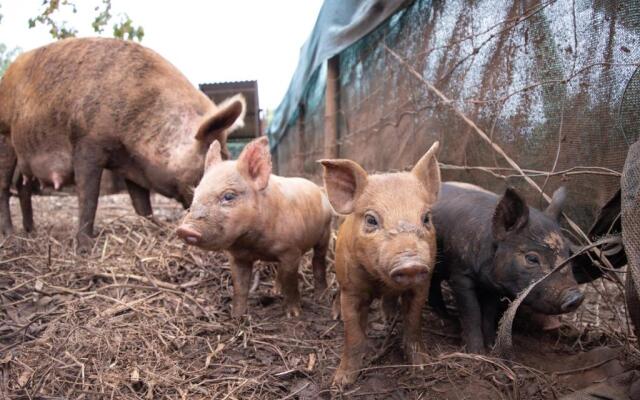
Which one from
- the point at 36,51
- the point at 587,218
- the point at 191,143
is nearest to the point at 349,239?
the point at 587,218

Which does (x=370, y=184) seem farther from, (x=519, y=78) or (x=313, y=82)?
(x=313, y=82)

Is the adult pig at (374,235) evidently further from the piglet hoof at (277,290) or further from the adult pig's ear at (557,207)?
the piglet hoof at (277,290)

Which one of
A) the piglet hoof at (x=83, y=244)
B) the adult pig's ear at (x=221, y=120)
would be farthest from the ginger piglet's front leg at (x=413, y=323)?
the piglet hoof at (x=83, y=244)

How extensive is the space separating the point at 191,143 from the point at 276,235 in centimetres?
188

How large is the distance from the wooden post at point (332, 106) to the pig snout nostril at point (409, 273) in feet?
17.5

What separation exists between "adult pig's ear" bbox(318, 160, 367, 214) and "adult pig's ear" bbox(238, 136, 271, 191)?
2.27ft

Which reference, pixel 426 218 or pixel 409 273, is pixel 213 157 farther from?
pixel 409 273

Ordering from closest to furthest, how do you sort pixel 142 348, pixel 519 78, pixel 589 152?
pixel 142 348 → pixel 589 152 → pixel 519 78

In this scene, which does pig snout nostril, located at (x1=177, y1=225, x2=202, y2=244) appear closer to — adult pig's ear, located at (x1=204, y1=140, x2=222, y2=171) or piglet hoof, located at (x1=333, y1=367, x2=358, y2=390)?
adult pig's ear, located at (x1=204, y1=140, x2=222, y2=171)

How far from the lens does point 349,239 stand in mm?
3094

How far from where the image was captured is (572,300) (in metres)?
2.71

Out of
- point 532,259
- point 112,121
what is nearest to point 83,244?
point 112,121

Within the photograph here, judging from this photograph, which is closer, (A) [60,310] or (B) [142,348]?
(B) [142,348]

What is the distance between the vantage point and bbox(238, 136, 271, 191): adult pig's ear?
363 centimetres
